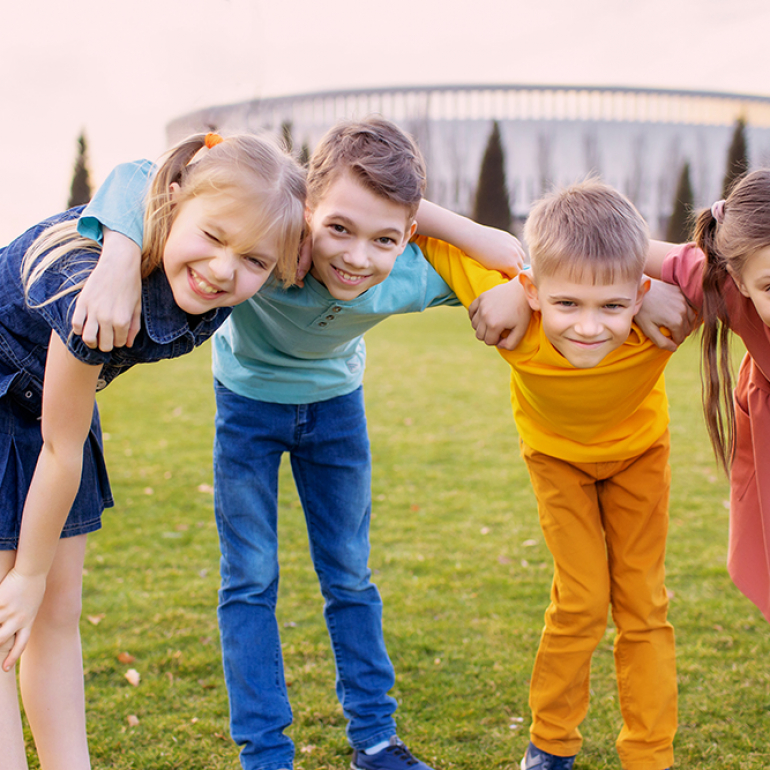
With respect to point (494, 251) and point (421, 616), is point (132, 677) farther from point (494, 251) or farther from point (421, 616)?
point (494, 251)

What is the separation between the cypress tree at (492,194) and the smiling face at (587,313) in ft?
78.5

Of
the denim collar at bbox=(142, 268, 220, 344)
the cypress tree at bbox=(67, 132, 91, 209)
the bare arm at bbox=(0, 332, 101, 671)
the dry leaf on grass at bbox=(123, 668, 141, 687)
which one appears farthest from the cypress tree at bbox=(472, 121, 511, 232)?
the bare arm at bbox=(0, 332, 101, 671)

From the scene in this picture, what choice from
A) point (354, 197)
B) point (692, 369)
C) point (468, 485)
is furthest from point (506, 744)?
point (692, 369)

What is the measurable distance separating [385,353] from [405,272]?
972cm

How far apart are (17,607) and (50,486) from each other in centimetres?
31

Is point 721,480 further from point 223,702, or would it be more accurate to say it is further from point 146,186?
point 146,186

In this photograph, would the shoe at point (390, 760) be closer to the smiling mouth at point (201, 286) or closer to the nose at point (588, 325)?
the nose at point (588, 325)

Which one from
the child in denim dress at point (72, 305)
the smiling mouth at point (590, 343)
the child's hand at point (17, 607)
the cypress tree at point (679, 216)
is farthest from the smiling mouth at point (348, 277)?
the cypress tree at point (679, 216)

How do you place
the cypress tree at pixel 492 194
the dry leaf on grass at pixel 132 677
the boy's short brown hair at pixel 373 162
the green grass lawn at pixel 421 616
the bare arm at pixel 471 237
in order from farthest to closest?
the cypress tree at pixel 492 194
the dry leaf on grass at pixel 132 677
the green grass lawn at pixel 421 616
the bare arm at pixel 471 237
the boy's short brown hair at pixel 373 162

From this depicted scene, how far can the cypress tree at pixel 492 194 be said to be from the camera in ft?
83.7

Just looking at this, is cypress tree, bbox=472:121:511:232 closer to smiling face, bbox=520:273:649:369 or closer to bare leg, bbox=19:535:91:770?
smiling face, bbox=520:273:649:369

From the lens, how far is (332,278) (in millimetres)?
2064

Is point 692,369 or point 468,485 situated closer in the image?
point 468,485

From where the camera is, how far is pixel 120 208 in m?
1.83
